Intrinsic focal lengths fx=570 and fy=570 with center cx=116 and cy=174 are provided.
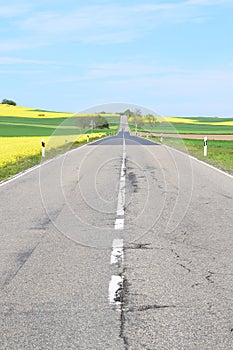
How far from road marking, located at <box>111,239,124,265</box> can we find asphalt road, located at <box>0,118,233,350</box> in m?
0.01

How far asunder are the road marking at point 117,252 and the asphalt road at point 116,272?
0.04ft

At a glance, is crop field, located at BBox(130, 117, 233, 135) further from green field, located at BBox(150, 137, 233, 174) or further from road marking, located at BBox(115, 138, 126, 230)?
road marking, located at BBox(115, 138, 126, 230)

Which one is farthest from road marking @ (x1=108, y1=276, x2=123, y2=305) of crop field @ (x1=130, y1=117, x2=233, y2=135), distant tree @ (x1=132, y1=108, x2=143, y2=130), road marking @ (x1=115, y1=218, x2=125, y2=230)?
crop field @ (x1=130, y1=117, x2=233, y2=135)

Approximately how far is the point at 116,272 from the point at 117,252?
953 millimetres

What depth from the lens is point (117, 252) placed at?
6.99 metres

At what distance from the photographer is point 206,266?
6.33 metres

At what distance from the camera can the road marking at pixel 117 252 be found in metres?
6.55

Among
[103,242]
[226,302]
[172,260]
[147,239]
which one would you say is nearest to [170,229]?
[147,239]

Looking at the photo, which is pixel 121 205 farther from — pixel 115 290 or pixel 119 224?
pixel 115 290

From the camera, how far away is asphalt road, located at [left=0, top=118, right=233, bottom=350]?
4.28 m

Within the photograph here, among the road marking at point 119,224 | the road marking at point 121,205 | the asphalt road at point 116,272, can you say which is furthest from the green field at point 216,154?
the road marking at point 119,224

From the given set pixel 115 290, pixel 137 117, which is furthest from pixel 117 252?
pixel 137 117

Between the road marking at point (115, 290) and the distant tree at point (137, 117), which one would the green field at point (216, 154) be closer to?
the distant tree at point (137, 117)

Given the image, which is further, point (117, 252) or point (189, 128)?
point (189, 128)
